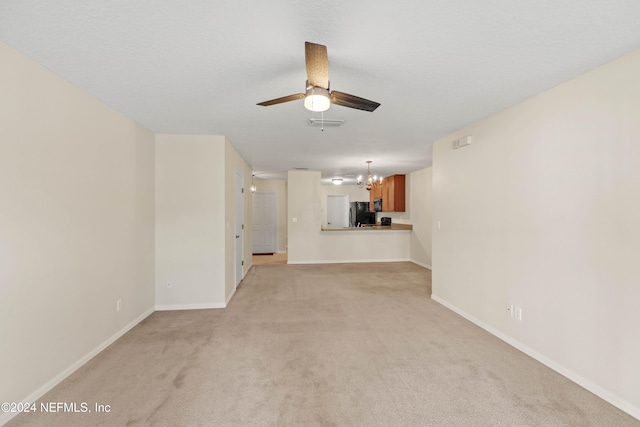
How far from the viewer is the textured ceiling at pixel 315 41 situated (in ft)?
4.64

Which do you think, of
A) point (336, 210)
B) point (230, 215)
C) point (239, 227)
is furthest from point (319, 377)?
point (336, 210)

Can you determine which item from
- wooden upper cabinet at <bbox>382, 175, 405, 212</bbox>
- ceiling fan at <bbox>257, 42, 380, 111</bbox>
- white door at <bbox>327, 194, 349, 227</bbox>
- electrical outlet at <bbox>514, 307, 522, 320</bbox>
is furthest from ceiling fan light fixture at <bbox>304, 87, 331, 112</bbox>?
white door at <bbox>327, 194, 349, 227</bbox>

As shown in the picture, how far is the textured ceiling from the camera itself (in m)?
1.42

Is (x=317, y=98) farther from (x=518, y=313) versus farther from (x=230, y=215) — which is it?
(x=230, y=215)

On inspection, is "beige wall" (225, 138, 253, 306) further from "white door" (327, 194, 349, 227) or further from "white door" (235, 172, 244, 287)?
"white door" (327, 194, 349, 227)

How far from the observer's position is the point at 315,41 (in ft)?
5.48

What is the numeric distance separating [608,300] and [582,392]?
72cm

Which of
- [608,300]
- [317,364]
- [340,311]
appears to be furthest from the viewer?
[340,311]

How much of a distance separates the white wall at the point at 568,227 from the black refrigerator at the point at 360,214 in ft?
17.6

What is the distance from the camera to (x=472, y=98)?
2.53 m

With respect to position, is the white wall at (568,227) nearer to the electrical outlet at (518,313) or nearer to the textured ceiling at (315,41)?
the electrical outlet at (518,313)

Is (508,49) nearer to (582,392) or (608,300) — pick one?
(608,300)

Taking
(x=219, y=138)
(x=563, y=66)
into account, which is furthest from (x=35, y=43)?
(x=563, y=66)

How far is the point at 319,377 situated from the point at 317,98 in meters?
2.11
